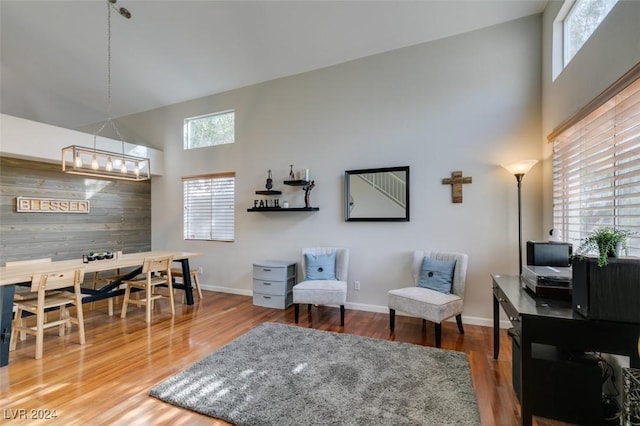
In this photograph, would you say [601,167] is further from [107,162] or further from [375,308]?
[107,162]

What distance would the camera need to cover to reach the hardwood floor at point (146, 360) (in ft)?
6.31

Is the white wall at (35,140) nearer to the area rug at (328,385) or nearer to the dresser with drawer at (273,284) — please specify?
the dresser with drawer at (273,284)

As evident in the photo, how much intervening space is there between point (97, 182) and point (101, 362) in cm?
401

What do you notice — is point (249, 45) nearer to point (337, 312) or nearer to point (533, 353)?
point (337, 312)

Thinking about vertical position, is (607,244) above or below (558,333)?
above

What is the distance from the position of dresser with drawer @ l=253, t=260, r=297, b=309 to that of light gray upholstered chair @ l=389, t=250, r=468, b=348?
1587 mm

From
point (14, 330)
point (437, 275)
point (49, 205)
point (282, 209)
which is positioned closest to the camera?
point (14, 330)

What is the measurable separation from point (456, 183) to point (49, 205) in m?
6.30

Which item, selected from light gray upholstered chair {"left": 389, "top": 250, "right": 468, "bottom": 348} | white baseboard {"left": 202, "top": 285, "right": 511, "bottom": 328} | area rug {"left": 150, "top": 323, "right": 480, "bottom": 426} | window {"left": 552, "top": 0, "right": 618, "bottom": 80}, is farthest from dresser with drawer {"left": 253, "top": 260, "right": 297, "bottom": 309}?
window {"left": 552, "top": 0, "right": 618, "bottom": 80}

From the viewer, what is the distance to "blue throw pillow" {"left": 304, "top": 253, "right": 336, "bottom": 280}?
3870mm

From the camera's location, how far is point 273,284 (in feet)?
13.6

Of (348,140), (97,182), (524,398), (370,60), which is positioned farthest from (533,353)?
(97,182)

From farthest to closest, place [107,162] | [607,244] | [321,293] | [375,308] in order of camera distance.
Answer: [375,308] < [107,162] < [321,293] < [607,244]

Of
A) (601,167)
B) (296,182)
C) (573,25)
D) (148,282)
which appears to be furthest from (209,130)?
(601,167)
